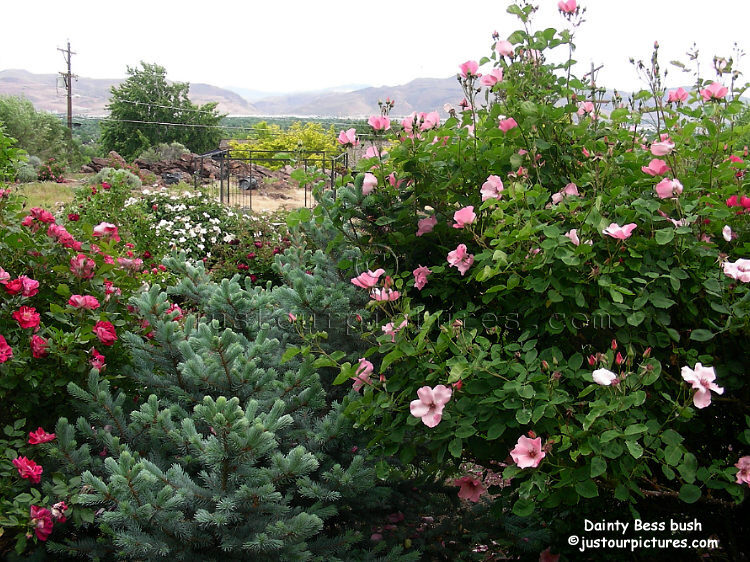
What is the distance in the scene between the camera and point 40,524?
174cm

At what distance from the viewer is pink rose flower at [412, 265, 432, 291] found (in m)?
1.94

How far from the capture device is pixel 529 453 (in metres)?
1.47

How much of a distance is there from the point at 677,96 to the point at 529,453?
1.43m

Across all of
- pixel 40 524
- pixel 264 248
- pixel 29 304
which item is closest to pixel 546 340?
pixel 40 524

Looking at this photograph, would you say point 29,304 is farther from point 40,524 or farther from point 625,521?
point 625,521

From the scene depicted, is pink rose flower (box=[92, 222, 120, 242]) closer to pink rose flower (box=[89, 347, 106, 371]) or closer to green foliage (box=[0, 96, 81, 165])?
pink rose flower (box=[89, 347, 106, 371])

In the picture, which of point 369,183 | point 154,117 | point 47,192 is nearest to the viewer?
point 369,183

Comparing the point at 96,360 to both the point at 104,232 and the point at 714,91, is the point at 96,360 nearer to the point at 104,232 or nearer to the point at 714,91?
the point at 104,232

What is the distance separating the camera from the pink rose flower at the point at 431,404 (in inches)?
61.5

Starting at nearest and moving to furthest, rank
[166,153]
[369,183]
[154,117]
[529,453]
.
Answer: [529,453]
[369,183]
[166,153]
[154,117]

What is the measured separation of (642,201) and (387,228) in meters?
0.83

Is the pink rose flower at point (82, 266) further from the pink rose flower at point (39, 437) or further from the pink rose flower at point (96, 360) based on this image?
the pink rose flower at point (39, 437)

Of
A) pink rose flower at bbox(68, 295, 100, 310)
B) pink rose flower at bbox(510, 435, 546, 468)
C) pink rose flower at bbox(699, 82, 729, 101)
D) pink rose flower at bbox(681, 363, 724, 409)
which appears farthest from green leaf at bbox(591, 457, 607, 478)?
pink rose flower at bbox(68, 295, 100, 310)

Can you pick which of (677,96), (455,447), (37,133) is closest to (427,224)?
(455,447)
